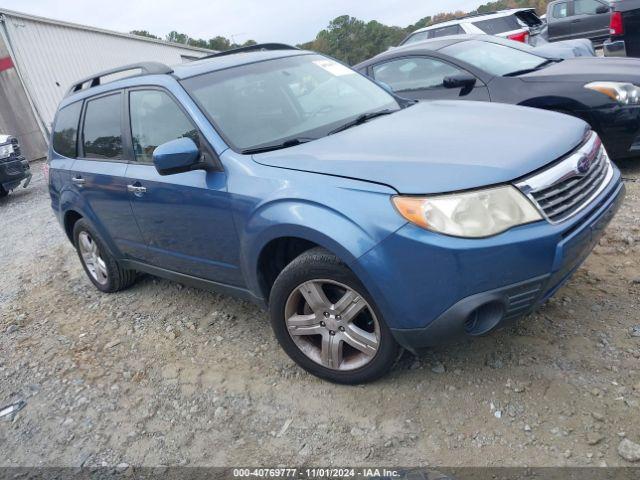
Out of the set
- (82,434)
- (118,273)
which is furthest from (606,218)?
(118,273)

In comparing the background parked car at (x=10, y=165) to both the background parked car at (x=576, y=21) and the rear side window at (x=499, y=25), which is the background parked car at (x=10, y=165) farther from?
the background parked car at (x=576, y=21)

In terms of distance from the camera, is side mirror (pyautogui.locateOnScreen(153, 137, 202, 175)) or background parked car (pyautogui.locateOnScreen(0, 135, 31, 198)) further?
background parked car (pyautogui.locateOnScreen(0, 135, 31, 198))

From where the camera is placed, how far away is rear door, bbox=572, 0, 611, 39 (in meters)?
14.2

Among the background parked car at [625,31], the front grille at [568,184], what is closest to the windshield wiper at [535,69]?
Answer: the background parked car at [625,31]

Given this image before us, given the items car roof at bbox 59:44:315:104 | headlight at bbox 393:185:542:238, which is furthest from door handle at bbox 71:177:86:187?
headlight at bbox 393:185:542:238

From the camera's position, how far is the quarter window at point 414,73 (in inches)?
217

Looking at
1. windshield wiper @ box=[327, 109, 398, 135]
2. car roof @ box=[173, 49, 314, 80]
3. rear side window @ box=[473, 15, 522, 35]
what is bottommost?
rear side window @ box=[473, 15, 522, 35]

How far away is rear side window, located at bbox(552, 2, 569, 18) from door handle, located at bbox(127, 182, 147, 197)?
15283 mm

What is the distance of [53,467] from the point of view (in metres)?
2.67

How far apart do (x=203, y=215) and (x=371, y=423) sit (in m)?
1.46

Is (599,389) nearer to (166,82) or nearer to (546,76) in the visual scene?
(166,82)

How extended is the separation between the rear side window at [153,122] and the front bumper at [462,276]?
146 cm

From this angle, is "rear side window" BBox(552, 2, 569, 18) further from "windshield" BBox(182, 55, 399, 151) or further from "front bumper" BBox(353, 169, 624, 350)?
"front bumper" BBox(353, 169, 624, 350)

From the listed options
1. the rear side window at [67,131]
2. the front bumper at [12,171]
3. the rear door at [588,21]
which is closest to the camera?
the rear side window at [67,131]
